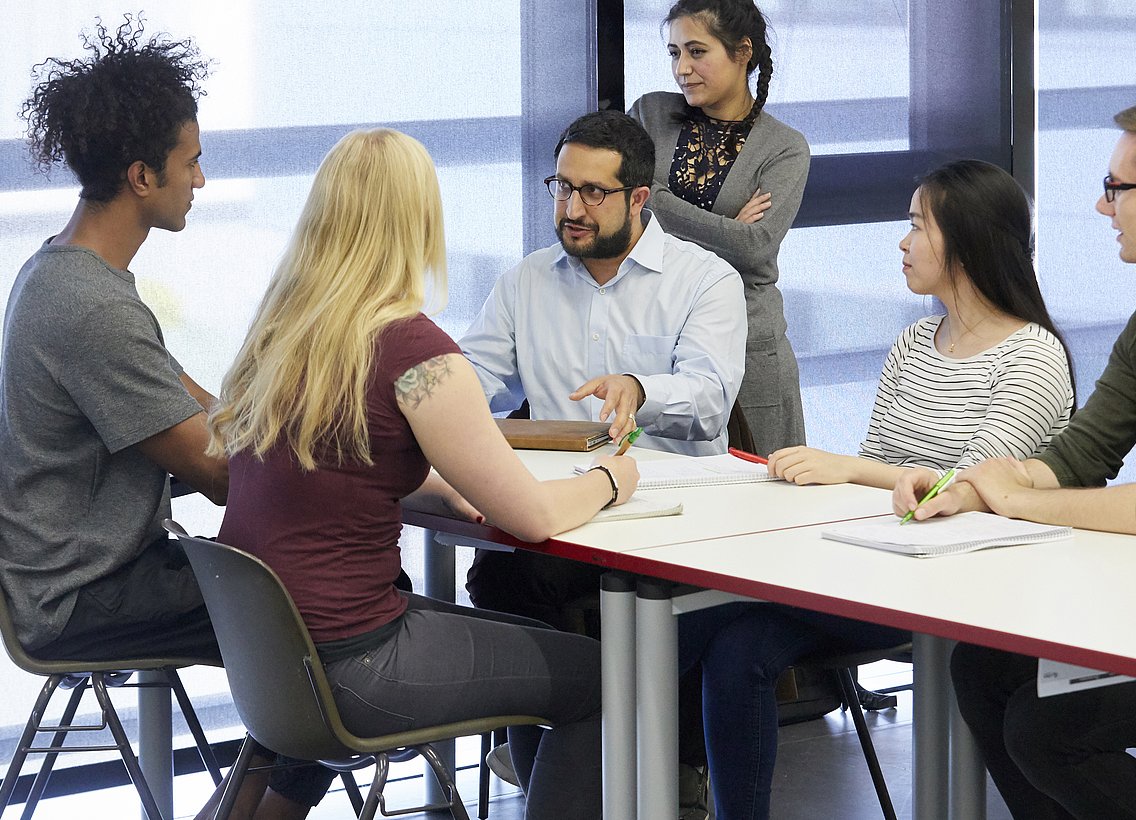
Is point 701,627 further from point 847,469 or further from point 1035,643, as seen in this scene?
point 1035,643

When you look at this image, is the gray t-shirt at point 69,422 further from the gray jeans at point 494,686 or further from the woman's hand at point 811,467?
the woman's hand at point 811,467

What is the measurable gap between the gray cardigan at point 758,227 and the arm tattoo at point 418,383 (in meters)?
1.59

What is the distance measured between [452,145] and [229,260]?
644 mm

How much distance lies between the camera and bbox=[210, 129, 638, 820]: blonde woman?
1887mm

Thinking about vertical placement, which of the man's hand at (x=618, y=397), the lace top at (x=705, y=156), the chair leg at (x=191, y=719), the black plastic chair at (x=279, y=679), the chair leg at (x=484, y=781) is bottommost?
the chair leg at (x=484, y=781)

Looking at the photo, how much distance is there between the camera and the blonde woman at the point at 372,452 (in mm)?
1887

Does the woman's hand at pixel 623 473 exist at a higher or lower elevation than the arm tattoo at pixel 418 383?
lower

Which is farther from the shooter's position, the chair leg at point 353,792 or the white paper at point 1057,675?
the chair leg at point 353,792

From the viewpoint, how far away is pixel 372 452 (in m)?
1.91

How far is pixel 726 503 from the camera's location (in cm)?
227

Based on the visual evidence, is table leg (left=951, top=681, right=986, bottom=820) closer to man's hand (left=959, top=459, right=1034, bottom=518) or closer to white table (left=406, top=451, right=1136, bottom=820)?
white table (left=406, top=451, right=1136, bottom=820)

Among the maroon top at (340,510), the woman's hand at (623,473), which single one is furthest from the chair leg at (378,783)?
the woman's hand at (623,473)

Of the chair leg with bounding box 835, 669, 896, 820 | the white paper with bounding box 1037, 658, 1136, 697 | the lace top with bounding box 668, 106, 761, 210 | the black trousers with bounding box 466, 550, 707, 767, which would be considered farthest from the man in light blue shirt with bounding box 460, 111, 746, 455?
the white paper with bounding box 1037, 658, 1136, 697

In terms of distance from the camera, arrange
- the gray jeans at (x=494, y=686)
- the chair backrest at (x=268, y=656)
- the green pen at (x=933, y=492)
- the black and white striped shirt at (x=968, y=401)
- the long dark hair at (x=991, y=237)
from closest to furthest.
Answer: the chair backrest at (x=268, y=656), the gray jeans at (x=494, y=686), the green pen at (x=933, y=492), the black and white striped shirt at (x=968, y=401), the long dark hair at (x=991, y=237)
